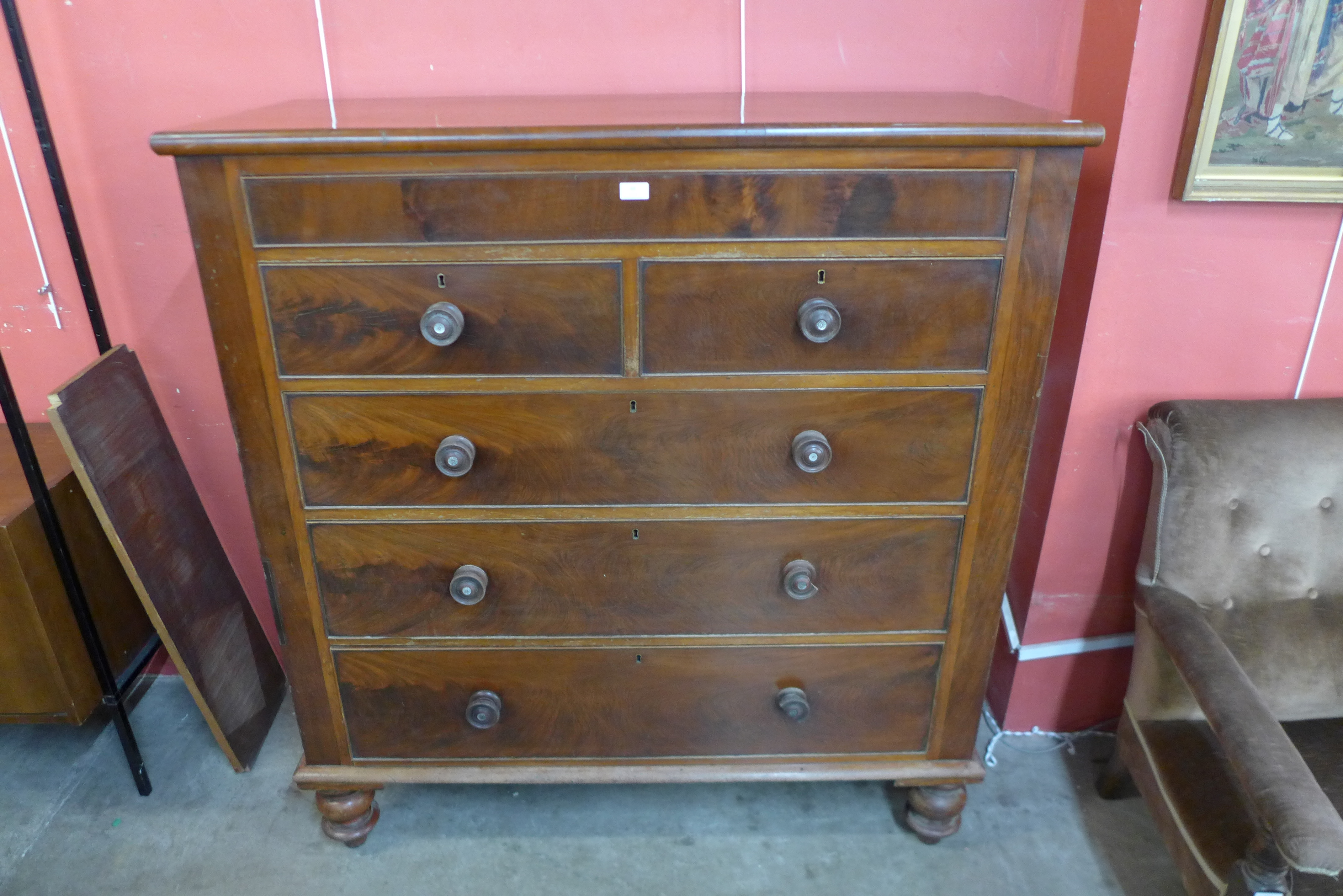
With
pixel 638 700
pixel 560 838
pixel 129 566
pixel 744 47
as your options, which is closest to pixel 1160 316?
pixel 744 47

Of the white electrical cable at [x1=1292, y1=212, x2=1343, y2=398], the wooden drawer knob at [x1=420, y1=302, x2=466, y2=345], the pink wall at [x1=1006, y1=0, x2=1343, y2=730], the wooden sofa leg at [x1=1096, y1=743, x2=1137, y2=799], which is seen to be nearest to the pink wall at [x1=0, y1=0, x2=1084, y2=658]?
the pink wall at [x1=1006, y1=0, x2=1343, y2=730]

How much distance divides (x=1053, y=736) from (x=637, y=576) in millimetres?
1146

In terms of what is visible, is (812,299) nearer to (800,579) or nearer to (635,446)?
(635,446)

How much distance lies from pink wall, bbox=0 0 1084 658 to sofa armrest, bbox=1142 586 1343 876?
1.00m

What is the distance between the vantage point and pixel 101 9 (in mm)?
1677

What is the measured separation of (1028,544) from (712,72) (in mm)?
1164

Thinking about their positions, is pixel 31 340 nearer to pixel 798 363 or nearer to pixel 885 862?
pixel 798 363

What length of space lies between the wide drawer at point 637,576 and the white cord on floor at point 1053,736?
0.64m

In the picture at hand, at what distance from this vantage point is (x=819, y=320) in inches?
51.6

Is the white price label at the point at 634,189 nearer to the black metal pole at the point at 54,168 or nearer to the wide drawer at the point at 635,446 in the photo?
the wide drawer at the point at 635,446

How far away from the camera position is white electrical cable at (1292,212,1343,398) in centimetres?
163

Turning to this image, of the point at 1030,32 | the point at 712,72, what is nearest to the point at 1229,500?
the point at 1030,32

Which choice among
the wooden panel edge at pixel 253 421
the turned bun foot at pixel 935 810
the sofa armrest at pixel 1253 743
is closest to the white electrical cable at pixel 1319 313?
the sofa armrest at pixel 1253 743

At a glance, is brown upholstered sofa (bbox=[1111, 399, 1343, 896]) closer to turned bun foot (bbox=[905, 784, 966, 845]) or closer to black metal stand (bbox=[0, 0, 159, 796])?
turned bun foot (bbox=[905, 784, 966, 845])
